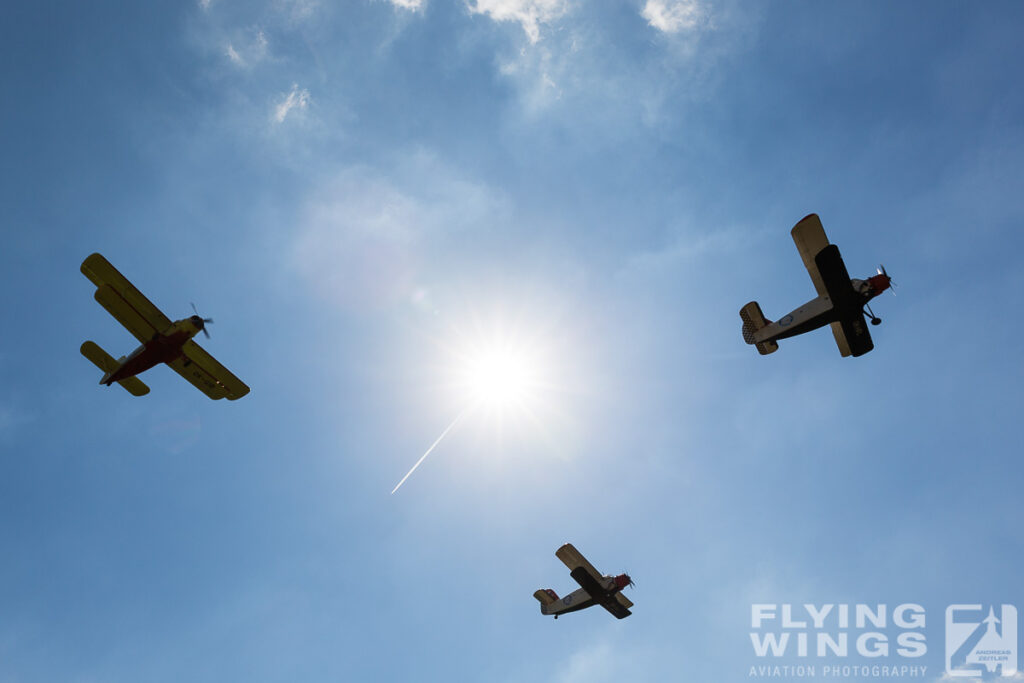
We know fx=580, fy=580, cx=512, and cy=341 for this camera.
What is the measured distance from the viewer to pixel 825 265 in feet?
92.9

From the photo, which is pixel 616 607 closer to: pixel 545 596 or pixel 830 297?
pixel 545 596

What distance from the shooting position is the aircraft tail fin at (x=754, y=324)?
33812 mm

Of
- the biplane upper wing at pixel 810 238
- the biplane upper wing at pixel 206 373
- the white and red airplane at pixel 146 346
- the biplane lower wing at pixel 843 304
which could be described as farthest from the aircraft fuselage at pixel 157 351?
the biplane lower wing at pixel 843 304

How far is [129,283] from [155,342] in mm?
3622

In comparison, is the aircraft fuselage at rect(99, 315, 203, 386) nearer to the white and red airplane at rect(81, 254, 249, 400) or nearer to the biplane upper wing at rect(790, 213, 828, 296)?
the white and red airplane at rect(81, 254, 249, 400)

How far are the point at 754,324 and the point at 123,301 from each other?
35974mm

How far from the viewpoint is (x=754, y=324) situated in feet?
113

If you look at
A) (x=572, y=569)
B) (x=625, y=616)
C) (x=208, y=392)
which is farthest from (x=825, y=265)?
(x=208, y=392)

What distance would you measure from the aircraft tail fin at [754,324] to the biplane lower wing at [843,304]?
11.6ft

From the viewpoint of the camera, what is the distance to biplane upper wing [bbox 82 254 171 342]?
31359 mm

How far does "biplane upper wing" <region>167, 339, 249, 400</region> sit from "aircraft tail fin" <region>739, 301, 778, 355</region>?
107ft

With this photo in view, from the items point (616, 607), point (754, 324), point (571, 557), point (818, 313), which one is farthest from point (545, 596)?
point (818, 313)

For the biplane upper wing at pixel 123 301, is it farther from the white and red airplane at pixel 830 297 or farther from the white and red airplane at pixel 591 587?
the white and red airplane at pixel 830 297

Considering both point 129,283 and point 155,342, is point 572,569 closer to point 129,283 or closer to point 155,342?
point 155,342
